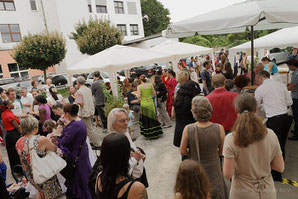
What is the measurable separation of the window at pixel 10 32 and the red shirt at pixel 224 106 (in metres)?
27.6

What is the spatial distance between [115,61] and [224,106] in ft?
12.7

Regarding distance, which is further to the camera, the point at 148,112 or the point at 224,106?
the point at 148,112

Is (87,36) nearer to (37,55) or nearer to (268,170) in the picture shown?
(37,55)

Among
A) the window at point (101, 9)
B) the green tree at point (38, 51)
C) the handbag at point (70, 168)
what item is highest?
the window at point (101, 9)

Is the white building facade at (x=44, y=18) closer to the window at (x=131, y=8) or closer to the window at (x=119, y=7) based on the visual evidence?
the window at (x=119, y=7)

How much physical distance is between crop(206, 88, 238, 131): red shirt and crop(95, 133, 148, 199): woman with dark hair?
2079mm

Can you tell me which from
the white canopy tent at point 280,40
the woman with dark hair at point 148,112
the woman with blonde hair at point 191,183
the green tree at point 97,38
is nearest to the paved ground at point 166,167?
the woman with dark hair at point 148,112

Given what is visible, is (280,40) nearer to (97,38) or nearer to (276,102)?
(276,102)

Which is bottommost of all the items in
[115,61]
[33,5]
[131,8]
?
[115,61]

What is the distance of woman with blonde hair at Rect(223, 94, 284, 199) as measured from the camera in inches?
72.6

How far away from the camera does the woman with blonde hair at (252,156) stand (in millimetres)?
1843

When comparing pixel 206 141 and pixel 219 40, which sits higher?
pixel 219 40

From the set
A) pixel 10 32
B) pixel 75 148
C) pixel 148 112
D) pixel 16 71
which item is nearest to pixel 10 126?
pixel 75 148

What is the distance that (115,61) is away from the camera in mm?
6277
